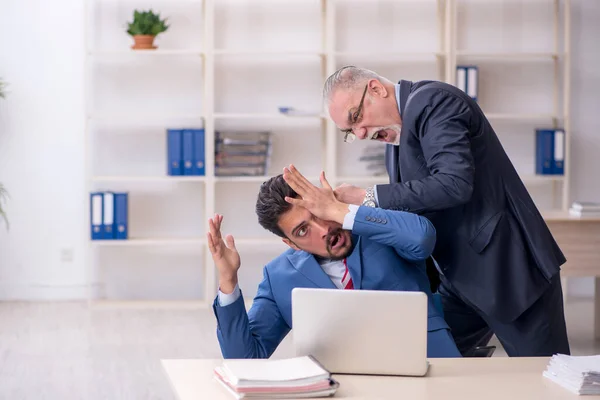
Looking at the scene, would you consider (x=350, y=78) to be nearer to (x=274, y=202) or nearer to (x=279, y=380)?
(x=274, y=202)

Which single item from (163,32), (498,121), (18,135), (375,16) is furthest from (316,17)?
(18,135)

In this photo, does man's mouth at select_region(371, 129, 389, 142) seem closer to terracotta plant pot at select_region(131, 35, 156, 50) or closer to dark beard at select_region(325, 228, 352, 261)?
dark beard at select_region(325, 228, 352, 261)

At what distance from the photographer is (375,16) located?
6.20 metres

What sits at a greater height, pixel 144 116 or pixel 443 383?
pixel 144 116

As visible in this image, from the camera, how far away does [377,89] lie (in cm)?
269

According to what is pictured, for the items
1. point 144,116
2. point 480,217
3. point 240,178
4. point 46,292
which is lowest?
point 46,292

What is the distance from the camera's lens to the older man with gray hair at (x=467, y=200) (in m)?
2.52

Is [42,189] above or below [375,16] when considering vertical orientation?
below

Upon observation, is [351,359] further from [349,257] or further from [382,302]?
[349,257]

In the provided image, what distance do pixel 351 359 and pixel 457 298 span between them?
3.05 feet

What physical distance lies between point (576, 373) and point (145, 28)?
4.39 metres

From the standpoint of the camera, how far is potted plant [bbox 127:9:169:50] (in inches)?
227

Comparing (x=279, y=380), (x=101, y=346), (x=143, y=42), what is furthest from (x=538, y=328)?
(x=143, y=42)

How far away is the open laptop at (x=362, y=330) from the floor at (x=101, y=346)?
1937 mm
